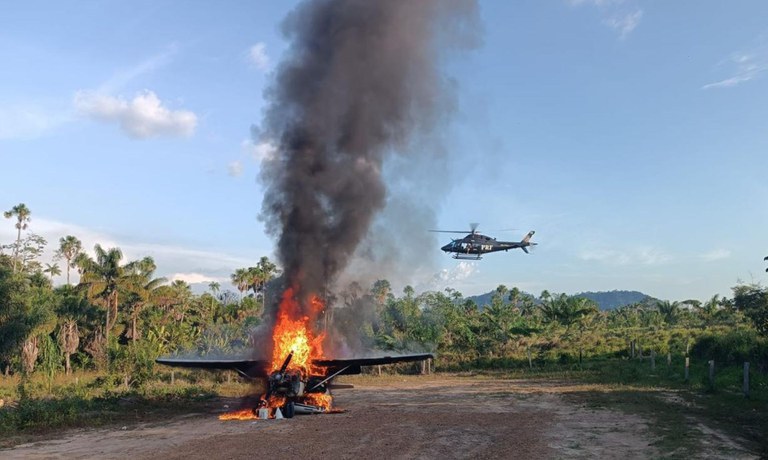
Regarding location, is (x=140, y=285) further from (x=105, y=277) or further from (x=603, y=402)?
(x=603, y=402)

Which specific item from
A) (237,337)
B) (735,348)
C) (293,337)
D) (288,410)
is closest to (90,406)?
(288,410)

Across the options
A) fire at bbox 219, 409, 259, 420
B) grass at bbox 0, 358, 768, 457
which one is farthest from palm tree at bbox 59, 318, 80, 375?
fire at bbox 219, 409, 259, 420

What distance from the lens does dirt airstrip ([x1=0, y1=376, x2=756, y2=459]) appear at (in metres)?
13.9

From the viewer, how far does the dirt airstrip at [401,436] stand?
13.9 metres

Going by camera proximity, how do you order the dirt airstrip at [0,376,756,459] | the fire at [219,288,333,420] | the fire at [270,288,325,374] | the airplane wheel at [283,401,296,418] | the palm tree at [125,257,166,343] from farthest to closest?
the palm tree at [125,257,166,343]
the fire at [270,288,325,374]
the fire at [219,288,333,420]
the airplane wheel at [283,401,296,418]
the dirt airstrip at [0,376,756,459]

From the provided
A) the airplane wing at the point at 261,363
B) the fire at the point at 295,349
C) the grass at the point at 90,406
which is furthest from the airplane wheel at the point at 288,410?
the grass at the point at 90,406

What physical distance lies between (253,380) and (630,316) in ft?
237

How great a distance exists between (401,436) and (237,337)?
34988 millimetres

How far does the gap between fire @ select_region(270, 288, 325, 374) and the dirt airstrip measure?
226 centimetres

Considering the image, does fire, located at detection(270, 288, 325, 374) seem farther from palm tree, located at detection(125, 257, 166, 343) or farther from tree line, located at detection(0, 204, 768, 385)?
palm tree, located at detection(125, 257, 166, 343)

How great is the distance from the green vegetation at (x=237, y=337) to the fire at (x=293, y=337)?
1.47m

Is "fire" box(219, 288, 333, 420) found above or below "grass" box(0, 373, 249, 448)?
above

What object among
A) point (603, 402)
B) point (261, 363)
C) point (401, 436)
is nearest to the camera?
point (401, 436)

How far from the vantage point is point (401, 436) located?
16.2 m
